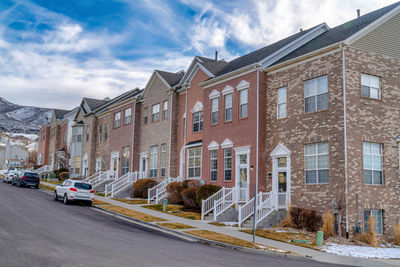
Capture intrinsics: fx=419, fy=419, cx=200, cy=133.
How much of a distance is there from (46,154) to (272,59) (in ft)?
167

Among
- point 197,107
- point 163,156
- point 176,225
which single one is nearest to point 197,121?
point 197,107

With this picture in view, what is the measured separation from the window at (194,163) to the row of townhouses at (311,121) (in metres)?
0.07

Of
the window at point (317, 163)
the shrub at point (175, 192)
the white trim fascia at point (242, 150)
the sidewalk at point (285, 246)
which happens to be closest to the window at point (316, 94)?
the window at point (317, 163)

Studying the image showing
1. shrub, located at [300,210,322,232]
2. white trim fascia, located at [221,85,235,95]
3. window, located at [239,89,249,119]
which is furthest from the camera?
white trim fascia, located at [221,85,235,95]

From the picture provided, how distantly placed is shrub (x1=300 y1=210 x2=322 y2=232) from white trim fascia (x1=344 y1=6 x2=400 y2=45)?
8.15 meters

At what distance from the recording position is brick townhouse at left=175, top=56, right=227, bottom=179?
29578 millimetres

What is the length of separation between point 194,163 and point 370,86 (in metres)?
13.3

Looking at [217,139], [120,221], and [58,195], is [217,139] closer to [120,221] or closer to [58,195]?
[120,221]

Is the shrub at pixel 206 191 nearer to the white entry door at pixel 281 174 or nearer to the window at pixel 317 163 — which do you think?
the white entry door at pixel 281 174

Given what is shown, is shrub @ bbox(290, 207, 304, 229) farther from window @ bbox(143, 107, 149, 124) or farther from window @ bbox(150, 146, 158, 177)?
window @ bbox(143, 107, 149, 124)

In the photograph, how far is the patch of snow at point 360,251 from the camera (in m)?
15.1

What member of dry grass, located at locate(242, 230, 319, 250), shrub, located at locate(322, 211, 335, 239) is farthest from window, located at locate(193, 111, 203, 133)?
shrub, located at locate(322, 211, 335, 239)

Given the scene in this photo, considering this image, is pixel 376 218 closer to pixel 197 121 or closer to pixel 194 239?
pixel 194 239

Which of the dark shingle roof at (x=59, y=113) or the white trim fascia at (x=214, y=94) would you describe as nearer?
the white trim fascia at (x=214, y=94)
